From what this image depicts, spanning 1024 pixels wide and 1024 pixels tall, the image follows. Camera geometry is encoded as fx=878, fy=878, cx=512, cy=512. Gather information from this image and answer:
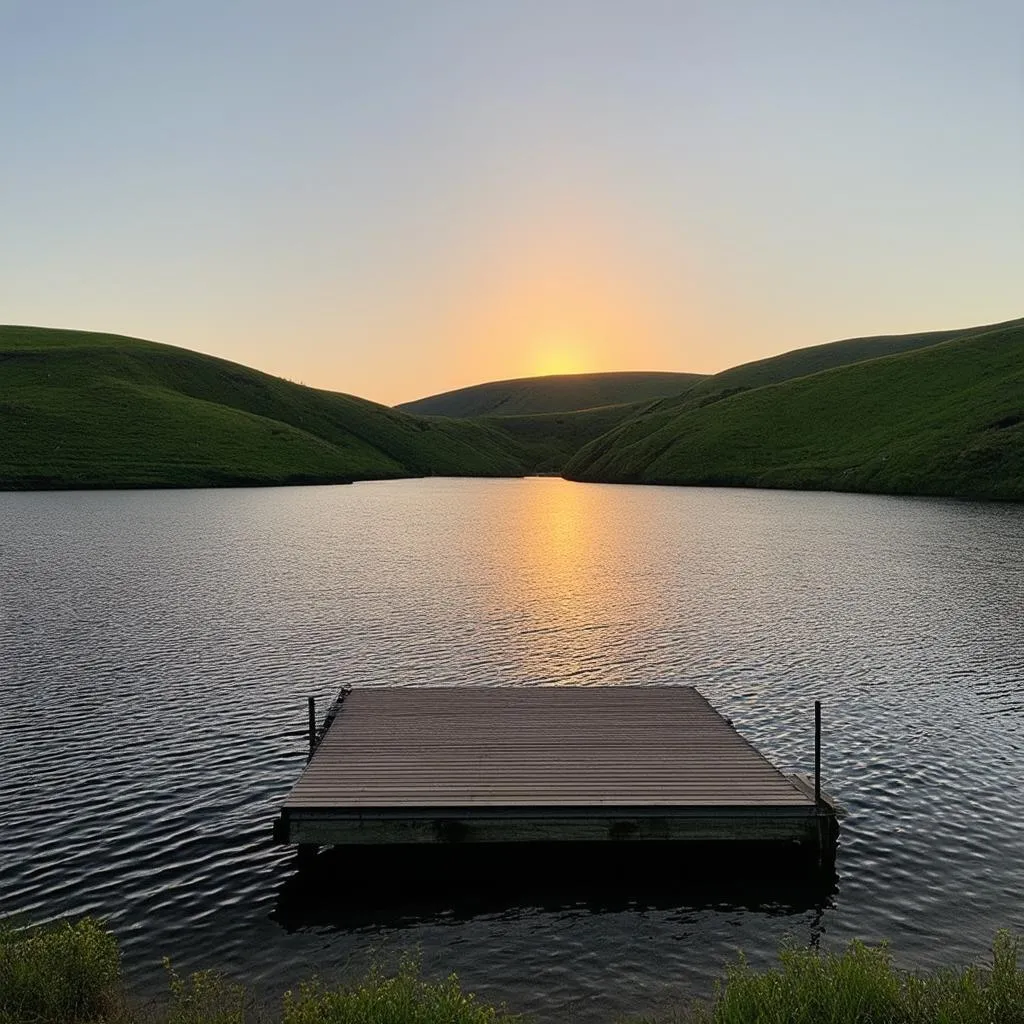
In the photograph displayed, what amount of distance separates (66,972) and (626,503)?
471 ft

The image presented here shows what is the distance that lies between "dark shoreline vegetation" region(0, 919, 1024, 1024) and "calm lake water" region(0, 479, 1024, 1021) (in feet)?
3.53

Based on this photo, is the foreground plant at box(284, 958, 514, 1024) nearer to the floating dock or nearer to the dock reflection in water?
the dock reflection in water

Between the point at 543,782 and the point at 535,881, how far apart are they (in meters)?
2.61

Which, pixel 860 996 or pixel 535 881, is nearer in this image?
pixel 860 996

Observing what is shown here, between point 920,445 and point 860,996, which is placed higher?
point 920,445

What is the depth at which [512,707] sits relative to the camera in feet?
99.7

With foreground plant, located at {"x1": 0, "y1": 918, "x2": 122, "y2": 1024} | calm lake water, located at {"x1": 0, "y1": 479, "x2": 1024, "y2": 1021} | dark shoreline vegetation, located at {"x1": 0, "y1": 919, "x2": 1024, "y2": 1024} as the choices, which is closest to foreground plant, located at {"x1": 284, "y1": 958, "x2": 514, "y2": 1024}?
dark shoreline vegetation, located at {"x1": 0, "y1": 919, "x2": 1024, "y2": 1024}

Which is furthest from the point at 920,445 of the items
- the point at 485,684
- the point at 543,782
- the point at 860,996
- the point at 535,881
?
the point at 860,996

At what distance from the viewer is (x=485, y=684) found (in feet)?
124

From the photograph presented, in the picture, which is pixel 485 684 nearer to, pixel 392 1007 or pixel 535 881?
pixel 535 881

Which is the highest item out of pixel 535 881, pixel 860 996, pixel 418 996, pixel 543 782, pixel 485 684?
pixel 543 782

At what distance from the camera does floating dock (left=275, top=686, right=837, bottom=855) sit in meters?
20.7

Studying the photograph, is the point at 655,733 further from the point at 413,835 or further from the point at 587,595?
the point at 587,595

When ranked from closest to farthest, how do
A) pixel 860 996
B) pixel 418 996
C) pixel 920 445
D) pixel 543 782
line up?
pixel 860 996
pixel 418 996
pixel 543 782
pixel 920 445
